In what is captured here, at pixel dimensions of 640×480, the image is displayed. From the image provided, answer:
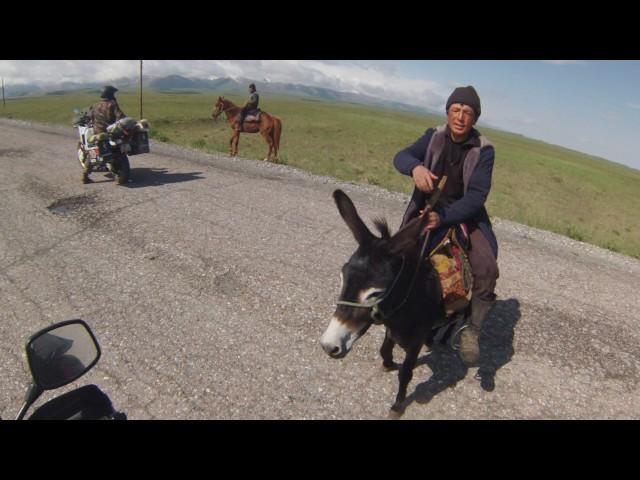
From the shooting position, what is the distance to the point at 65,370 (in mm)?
2256

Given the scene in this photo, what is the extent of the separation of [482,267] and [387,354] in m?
1.56

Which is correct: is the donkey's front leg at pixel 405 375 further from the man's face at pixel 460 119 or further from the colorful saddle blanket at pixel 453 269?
the man's face at pixel 460 119

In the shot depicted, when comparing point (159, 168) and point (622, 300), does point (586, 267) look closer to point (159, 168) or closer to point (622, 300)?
point (622, 300)

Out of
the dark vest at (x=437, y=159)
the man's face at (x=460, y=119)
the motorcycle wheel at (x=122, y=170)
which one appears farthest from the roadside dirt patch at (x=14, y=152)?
the man's face at (x=460, y=119)

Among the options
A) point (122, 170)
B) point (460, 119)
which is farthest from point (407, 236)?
point (122, 170)

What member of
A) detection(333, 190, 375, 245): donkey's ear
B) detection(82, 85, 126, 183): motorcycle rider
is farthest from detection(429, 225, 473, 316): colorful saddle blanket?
detection(82, 85, 126, 183): motorcycle rider

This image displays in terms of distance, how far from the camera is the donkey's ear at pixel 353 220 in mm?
2982

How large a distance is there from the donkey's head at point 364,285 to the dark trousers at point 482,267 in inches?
58.8

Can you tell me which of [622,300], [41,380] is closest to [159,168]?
[41,380]

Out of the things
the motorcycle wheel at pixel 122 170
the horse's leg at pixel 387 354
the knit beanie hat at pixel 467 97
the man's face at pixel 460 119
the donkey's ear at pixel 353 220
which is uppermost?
the knit beanie hat at pixel 467 97

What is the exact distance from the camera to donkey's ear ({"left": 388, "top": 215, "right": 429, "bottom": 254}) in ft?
9.10

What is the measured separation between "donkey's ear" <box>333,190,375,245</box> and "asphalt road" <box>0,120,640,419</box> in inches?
89.3

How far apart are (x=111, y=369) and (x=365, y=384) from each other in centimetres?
316

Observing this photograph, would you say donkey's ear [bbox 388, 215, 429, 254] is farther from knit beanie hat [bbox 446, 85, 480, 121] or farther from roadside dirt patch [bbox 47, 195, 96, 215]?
roadside dirt patch [bbox 47, 195, 96, 215]
